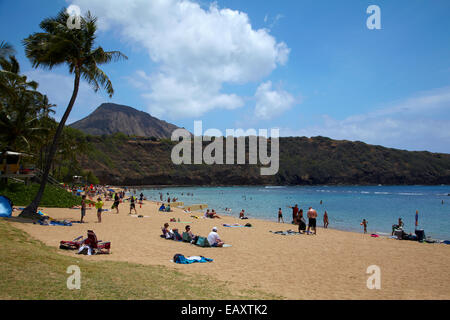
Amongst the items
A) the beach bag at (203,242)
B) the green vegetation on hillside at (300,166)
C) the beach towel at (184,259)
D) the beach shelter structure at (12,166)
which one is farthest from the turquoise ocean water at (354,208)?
the green vegetation on hillside at (300,166)

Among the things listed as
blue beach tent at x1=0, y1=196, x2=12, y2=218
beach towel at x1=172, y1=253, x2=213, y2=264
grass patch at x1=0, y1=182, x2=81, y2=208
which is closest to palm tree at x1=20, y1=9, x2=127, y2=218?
blue beach tent at x1=0, y1=196, x2=12, y2=218

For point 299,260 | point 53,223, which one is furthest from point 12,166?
point 299,260

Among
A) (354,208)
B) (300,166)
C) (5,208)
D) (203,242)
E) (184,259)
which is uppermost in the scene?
(300,166)

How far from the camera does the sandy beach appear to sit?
23.4 ft

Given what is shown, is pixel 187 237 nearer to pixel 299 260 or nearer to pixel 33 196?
pixel 299 260

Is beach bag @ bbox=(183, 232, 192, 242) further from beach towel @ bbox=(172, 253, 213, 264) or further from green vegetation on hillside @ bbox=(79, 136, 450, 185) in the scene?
green vegetation on hillside @ bbox=(79, 136, 450, 185)

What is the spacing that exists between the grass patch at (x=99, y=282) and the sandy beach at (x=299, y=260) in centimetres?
86

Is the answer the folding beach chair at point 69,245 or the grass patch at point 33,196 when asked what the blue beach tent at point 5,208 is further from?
the folding beach chair at point 69,245

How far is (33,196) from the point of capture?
19234 millimetres

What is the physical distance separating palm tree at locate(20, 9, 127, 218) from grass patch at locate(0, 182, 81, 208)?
5105 millimetres

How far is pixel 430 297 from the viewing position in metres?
6.80

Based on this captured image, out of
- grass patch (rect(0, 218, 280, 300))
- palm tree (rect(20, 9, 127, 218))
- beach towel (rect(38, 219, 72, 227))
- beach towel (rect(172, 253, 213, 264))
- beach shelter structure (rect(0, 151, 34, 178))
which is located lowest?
Result: beach towel (rect(172, 253, 213, 264))

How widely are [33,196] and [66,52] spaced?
397 inches

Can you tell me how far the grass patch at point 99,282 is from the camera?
4652 millimetres
